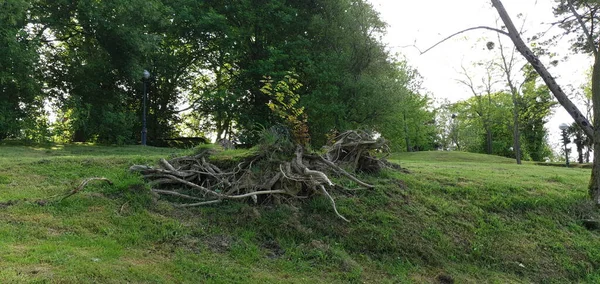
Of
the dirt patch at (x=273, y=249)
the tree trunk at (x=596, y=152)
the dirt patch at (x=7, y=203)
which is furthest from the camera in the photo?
the tree trunk at (x=596, y=152)

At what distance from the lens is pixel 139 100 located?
22.5m

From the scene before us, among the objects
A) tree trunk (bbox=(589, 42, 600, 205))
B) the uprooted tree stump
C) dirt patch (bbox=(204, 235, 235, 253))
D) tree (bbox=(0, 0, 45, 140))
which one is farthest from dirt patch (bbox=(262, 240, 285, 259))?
tree (bbox=(0, 0, 45, 140))

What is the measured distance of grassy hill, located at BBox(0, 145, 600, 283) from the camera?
3.61 m

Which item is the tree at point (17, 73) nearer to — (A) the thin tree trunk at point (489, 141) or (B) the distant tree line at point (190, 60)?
(B) the distant tree line at point (190, 60)

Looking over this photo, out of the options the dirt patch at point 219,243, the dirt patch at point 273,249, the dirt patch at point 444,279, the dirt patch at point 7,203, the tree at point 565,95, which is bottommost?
the dirt patch at point 444,279

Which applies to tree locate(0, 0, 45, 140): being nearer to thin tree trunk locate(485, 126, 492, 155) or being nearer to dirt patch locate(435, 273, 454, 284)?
dirt patch locate(435, 273, 454, 284)

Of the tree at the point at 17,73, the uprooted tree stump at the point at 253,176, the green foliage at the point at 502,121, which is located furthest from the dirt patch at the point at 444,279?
the green foliage at the point at 502,121

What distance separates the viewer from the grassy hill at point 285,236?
3605 millimetres

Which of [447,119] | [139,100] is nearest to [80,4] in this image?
[139,100]

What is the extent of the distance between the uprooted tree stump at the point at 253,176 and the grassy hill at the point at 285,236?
0.21 m

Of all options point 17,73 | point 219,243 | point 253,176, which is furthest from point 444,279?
point 17,73

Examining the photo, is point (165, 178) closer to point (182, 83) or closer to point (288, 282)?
point (288, 282)

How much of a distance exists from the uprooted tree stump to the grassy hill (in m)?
0.21

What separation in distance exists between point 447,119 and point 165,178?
2019 inches
